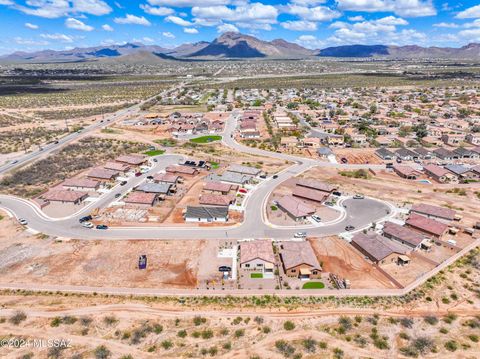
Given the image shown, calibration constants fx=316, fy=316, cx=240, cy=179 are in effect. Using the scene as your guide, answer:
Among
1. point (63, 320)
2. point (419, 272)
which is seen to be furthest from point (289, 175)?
point (63, 320)

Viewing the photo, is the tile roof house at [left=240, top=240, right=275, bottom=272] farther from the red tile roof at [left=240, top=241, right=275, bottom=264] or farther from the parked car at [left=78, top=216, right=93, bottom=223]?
the parked car at [left=78, top=216, right=93, bottom=223]

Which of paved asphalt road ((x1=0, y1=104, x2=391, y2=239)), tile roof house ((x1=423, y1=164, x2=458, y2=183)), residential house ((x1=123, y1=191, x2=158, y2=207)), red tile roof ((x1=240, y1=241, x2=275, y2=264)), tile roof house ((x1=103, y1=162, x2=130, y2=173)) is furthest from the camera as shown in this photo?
tile roof house ((x1=103, y1=162, x2=130, y2=173))

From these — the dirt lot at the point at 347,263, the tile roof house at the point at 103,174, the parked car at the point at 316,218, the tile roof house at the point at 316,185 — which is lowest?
the dirt lot at the point at 347,263

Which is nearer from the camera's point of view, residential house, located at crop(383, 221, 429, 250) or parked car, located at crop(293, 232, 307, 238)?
residential house, located at crop(383, 221, 429, 250)

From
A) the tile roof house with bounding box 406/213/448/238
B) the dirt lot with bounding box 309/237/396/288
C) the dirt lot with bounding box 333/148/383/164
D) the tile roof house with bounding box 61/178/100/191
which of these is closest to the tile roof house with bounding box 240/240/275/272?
the dirt lot with bounding box 309/237/396/288

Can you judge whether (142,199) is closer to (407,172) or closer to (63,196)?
(63,196)

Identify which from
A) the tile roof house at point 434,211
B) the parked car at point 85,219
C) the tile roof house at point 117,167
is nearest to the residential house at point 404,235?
the tile roof house at point 434,211

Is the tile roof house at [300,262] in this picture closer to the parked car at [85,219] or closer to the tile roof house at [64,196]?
the parked car at [85,219]
